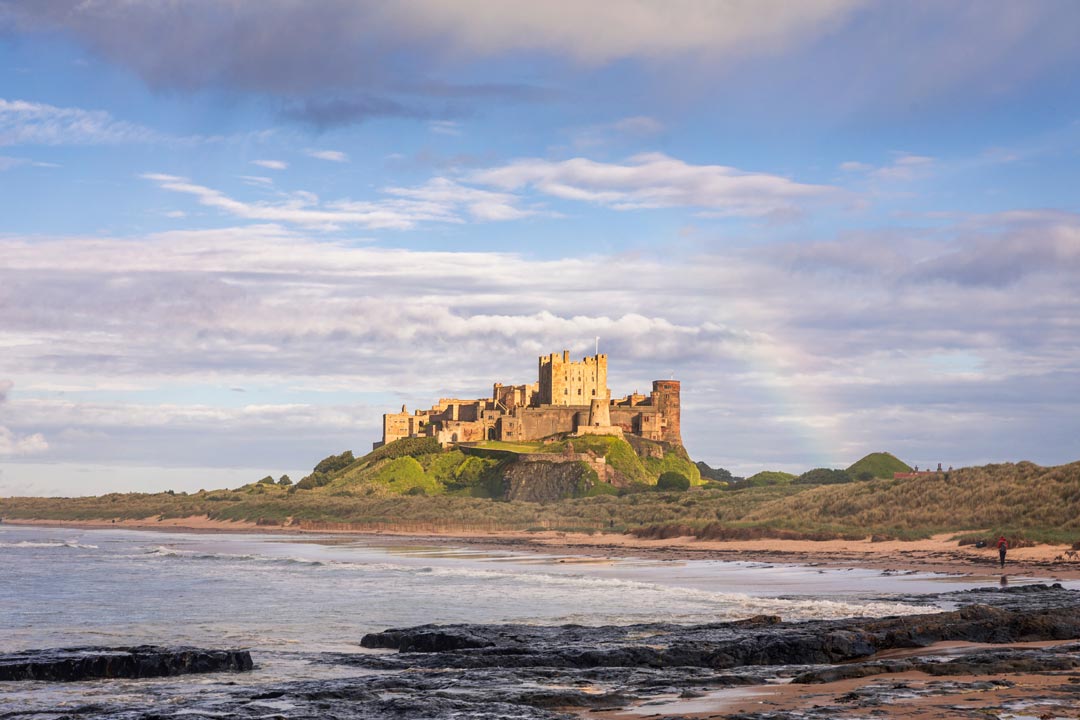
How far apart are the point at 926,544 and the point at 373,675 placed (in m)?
31.3

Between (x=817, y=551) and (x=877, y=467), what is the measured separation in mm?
53447

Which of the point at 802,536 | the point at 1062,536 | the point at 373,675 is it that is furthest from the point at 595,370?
the point at 373,675

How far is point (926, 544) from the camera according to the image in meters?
42.6

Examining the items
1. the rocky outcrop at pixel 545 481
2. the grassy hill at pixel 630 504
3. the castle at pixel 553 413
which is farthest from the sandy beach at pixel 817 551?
the castle at pixel 553 413

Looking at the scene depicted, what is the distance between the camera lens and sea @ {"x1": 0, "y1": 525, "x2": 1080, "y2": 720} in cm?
1920

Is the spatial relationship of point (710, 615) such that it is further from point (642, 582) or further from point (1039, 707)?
point (1039, 707)

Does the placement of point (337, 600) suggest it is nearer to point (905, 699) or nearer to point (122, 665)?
point (122, 665)

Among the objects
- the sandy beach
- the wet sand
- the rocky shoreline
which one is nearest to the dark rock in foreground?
the rocky shoreline

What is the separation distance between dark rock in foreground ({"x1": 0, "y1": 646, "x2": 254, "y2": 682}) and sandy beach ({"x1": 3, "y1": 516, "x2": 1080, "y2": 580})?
2243 centimetres

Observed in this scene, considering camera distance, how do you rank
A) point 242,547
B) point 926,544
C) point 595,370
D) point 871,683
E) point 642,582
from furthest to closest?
point 595,370 → point 242,547 → point 926,544 → point 642,582 → point 871,683

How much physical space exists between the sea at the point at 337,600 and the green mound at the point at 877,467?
168 feet

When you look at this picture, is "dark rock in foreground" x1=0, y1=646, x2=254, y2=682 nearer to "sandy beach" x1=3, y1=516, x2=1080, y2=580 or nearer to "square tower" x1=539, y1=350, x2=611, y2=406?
"sandy beach" x1=3, y1=516, x2=1080, y2=580

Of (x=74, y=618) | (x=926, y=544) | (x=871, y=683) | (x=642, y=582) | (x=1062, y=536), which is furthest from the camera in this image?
(x=926, y=544)

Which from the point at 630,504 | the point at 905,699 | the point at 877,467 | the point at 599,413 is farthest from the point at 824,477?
the point at 905,699
